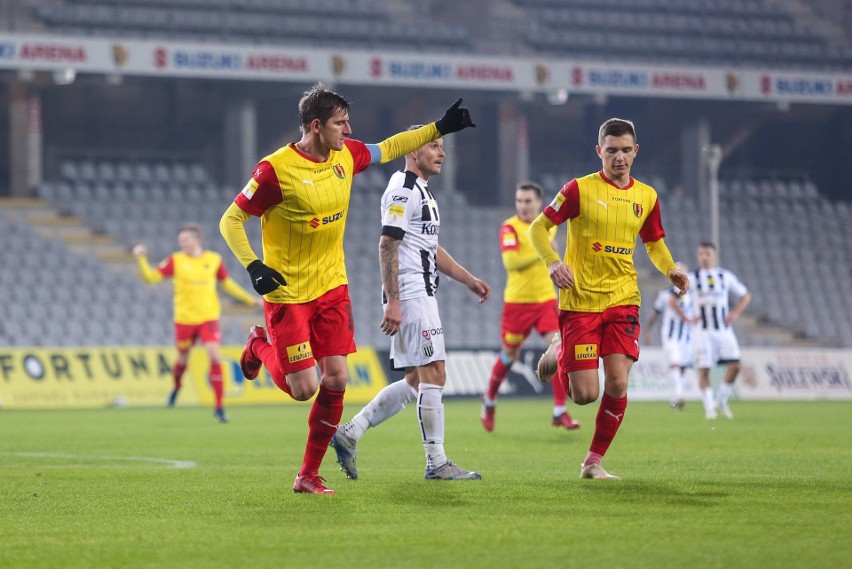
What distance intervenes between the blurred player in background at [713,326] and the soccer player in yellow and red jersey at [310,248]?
401 inches

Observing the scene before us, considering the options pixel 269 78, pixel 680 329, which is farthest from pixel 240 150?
pixel 680 329

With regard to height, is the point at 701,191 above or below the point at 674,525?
above

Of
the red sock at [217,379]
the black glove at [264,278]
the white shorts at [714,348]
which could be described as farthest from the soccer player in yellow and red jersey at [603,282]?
the red sock at [217,379]

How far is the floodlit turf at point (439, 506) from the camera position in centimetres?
533

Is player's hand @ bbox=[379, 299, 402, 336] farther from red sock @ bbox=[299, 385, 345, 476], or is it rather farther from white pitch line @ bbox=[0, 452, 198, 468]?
white pitch line @ bbox=[0, 452, 198, 468]

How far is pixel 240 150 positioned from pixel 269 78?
8.44 ft

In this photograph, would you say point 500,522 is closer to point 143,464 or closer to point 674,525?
point 674,525

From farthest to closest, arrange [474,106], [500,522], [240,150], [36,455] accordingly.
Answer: [474,106] < [240,150] < [36,455] < [500,522]

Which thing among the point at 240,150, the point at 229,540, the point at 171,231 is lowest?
the point at 229,540

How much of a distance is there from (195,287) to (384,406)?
9.56 m

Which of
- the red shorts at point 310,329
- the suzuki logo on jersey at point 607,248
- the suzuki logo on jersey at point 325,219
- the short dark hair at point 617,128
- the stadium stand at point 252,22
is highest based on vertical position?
the stadium stand at point 252,22

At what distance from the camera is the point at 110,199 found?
3078 centimetres

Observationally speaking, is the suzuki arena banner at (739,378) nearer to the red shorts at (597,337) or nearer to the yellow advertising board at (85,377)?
the yellow advertising board at (85,377)

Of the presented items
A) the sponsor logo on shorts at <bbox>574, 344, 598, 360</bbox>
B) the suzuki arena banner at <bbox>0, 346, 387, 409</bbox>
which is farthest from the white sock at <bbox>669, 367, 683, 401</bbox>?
the sponsor logo on shorts at <bbox>574, 344, 598, 360</bbox>
